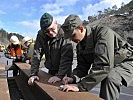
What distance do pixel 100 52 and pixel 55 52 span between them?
4.63 feet

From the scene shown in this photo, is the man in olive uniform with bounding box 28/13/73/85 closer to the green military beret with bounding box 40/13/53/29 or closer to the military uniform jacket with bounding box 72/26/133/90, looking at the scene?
the green military beret with bounding box 40/13/53/29

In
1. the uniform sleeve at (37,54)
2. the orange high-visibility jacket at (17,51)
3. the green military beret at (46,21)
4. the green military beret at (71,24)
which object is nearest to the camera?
the green military beret at (71,24)

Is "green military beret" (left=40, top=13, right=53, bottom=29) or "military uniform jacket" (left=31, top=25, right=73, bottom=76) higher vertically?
"green military beret" (left=40, top=13, right=53, bottom=29)

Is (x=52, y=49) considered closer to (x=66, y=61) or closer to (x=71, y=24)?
(x=66, y=61)

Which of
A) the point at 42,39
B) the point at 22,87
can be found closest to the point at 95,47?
the point at 42,39

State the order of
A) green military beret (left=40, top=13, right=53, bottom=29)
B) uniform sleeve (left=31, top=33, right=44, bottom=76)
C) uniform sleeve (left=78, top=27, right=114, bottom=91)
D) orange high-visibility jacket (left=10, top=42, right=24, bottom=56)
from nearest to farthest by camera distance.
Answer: uniform sleeve (left=78, top=27, right=114, bottom=91), green military beret (left=40, top=13, right=53, bottom=29), uniform sleeve (left=31, top=33, right=44, bottom=76), orange high-visibility jacket (left=10, top=42, right=24, bottom=56)

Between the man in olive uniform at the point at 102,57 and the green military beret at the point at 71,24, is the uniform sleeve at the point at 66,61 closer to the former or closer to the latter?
the man in olive uniform at the point at 102,57

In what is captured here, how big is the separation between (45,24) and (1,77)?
1723 mm


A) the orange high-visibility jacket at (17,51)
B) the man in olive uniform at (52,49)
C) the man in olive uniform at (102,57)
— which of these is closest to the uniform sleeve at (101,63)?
the man in olive uniform at (102,57)

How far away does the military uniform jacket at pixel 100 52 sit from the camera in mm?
2639

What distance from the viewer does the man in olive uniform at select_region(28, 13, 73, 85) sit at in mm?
3566

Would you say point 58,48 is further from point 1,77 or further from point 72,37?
point 1,77

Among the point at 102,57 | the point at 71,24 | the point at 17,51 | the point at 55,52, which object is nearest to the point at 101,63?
the point at 102,57

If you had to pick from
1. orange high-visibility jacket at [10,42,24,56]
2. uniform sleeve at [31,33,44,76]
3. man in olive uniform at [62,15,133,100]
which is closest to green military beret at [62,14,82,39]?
man in olive uniform at [62,15,133,100]
